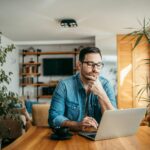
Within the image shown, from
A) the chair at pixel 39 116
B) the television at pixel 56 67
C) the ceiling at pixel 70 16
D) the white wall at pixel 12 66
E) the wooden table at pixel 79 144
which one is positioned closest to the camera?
the wooden table at pixel 79 144

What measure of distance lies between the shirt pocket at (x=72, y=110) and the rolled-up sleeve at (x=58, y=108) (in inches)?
1.7

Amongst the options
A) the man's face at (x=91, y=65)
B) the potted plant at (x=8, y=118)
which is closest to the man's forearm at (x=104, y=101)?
the man's face at (x=91, y=65)

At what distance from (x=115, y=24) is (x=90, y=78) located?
4.11 metres

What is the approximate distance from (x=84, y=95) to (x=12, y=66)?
6113mm

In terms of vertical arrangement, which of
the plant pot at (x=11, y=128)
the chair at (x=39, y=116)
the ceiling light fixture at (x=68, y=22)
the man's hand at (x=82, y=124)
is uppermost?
the ceiling light fixture at (x=68, y=22)

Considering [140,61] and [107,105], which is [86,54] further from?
[140,61]

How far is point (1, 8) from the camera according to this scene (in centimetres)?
450

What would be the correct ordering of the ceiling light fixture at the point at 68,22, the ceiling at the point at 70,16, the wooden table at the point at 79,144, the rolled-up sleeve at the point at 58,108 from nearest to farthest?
the wooden table at the point at 79,144, the rolled-up sleeve at the point at 58,108, the ceiling at the point at 70,16, the ceiling light fixture at the point at 68,22

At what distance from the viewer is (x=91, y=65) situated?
5.68 ft

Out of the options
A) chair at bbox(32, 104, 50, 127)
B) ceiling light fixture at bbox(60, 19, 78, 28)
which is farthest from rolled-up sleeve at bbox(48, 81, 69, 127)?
ceiling light fixture at bbox(60, 19, 78, 28)

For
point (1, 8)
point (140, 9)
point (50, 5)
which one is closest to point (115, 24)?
point (140, 9)

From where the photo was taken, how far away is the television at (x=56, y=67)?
804 centimetres

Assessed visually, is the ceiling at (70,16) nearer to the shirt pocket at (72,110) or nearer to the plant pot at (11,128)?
the plant pot at (11,128)

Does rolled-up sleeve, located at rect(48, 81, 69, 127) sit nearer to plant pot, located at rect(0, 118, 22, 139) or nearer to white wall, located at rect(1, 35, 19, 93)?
plant pot, located at rect(0, 118, 22, 139)
